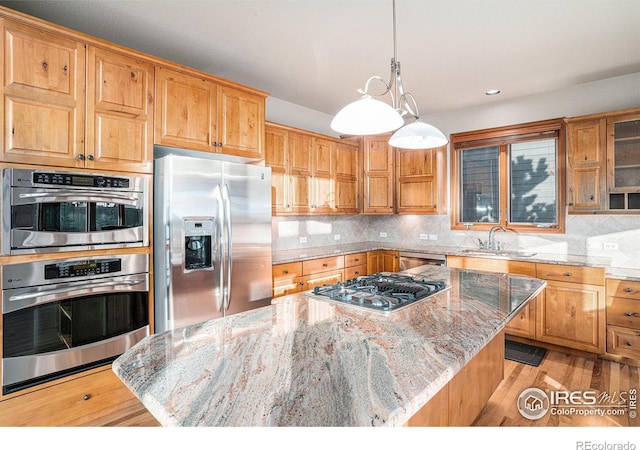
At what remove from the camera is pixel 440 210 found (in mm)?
4438

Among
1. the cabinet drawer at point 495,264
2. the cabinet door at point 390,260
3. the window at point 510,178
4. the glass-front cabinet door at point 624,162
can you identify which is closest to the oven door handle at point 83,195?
the cabinet door at point 390,260

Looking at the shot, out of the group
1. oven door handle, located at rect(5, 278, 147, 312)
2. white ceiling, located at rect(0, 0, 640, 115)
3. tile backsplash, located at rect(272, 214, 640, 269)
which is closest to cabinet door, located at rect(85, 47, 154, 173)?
white ceiling, located at rect(0, 0, 640, 115)

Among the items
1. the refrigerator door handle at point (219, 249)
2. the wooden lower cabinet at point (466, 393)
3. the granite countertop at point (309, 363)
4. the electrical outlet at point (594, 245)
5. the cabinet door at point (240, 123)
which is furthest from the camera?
the electrical outlet at point (594, 245)

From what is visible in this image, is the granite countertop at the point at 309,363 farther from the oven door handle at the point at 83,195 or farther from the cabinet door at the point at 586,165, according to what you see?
the cabinet door at the point at 586,165

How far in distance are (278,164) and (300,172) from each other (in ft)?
1.06

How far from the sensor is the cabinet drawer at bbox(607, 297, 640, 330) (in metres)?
2.97

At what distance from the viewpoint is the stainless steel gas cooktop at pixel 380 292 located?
1658mm

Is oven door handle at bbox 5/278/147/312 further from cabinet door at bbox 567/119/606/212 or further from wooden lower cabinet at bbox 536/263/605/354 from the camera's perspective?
cabinet door at bbox 567/119/606/212

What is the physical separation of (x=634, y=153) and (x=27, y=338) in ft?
16.0

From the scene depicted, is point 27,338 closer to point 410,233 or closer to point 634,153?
point 410,233

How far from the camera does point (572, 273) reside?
3.27 m

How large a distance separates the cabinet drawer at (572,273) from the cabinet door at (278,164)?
8.77 ft
